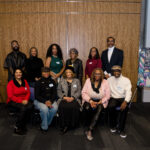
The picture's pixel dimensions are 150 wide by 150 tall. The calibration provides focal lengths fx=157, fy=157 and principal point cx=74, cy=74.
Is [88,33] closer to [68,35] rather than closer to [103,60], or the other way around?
[68,35]

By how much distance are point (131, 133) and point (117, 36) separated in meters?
2.54

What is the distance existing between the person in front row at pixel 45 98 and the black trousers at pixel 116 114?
106cm

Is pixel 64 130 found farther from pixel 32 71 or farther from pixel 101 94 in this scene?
pixel 32 71

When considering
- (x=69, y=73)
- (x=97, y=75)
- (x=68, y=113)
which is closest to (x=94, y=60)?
(x=97, y=75)

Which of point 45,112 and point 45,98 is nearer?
point 45,112

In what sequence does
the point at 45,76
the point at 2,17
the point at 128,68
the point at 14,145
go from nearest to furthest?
the point at 14,145 < the point at 45,76 < the point at 2,17 < the point at 128,68

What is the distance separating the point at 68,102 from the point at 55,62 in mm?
1060

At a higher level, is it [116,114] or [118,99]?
[118,99]

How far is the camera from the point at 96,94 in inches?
118

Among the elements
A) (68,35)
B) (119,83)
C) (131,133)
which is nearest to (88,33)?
(68,35)

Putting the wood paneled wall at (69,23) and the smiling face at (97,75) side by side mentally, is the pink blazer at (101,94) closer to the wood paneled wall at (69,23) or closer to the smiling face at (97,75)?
the smiling face at (97,75)

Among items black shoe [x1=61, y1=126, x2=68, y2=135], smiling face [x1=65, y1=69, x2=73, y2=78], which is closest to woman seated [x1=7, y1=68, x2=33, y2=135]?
black shoe [x1=61, y1=126, x2=68, y2=135]

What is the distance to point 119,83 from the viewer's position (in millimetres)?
3043

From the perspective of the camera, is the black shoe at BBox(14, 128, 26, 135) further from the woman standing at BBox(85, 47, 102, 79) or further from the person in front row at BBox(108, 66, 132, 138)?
the woman standing at BBox(85, 47, 102, 79)
